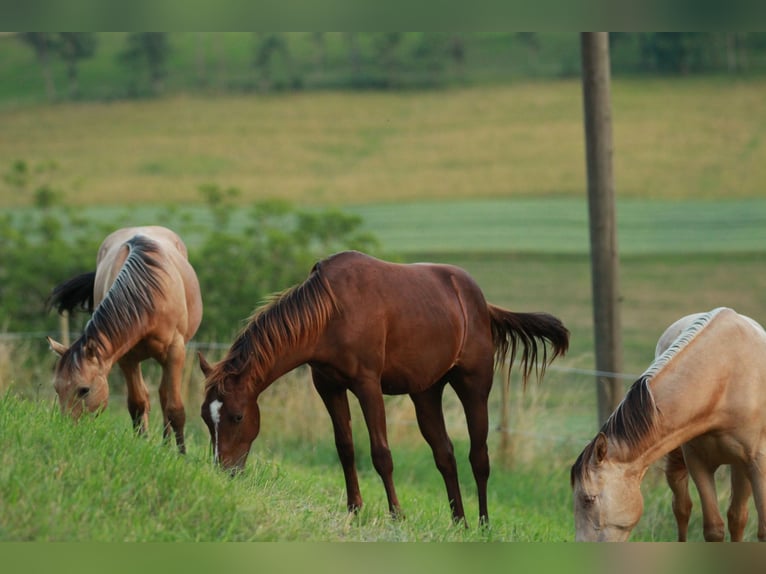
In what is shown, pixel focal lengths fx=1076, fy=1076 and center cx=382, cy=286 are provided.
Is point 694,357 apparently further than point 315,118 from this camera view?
No

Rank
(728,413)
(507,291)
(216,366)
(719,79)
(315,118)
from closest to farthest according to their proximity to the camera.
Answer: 1. (728,413)
2. (216,366)
3. (507,291)
4. (719,79)
5. (315,118)

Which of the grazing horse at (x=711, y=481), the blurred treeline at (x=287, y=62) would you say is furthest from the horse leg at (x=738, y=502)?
the blurred treeline at (x=287, y=62)

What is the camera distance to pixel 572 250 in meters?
32.8

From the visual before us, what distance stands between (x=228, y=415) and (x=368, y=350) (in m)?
0.93

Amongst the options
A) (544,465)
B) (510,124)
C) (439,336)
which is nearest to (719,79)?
(510,124)

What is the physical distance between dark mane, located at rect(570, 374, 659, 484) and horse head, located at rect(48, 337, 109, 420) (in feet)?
10.9

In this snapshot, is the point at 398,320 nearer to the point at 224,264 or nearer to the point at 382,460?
the point at 382,460

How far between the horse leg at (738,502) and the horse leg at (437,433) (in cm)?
174

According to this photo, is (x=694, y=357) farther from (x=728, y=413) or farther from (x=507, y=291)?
(x=507, y=291)

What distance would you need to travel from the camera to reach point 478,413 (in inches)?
285

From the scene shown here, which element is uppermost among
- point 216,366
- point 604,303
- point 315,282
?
point 315,282

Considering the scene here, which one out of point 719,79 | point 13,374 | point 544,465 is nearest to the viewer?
point 544,465

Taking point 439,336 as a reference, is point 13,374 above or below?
below

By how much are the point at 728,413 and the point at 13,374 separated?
8.98m
